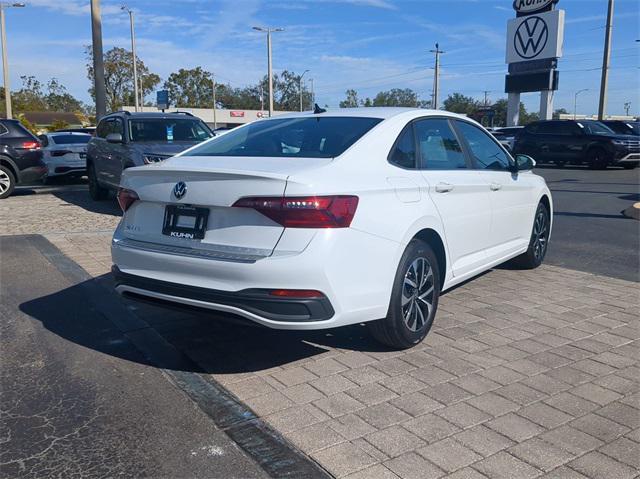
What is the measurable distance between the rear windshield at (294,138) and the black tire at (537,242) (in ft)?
10.2

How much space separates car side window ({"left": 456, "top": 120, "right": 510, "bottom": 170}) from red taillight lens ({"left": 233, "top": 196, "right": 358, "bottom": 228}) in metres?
2.32

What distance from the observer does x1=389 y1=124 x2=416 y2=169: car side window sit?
4.34 m

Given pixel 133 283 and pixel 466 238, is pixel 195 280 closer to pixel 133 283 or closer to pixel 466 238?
pixel 133 283

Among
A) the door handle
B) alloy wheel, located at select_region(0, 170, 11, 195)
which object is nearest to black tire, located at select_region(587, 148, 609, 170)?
alloy wheel, located at select_region(0, 170, 11, 195)

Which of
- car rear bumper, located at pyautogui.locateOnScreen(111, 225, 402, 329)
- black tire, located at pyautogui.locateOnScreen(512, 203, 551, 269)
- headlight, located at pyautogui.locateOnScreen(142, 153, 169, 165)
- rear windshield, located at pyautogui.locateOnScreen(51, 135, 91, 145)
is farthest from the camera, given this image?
rear windshield, located at pyautogui.locateOnScreen(51, 135, 91, 145)

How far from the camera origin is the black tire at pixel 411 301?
162 inches

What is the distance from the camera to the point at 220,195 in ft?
12.2

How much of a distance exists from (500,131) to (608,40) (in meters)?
9.04

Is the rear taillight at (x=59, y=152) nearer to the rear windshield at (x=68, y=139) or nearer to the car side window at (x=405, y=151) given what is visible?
the rear windshield at (x=68, y=139)

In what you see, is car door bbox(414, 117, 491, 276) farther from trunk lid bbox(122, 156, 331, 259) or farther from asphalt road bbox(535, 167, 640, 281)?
asphalt road bbox(535, 167, 640, 281)

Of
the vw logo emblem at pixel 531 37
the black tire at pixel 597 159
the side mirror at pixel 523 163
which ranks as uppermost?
the vw logo emblem at pixel 531 37

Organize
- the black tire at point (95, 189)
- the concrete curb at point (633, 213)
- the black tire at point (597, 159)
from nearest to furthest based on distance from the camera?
the concrete curb at point (633, 213), the black tire at point (95, 189), the black tire at point (597, 159)

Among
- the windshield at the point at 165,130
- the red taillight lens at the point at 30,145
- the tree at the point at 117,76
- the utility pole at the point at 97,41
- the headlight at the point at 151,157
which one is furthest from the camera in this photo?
the tree at the point at 117,76

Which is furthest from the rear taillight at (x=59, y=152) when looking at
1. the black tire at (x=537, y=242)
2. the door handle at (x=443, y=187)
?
the door handle at (x=443, y=187)
